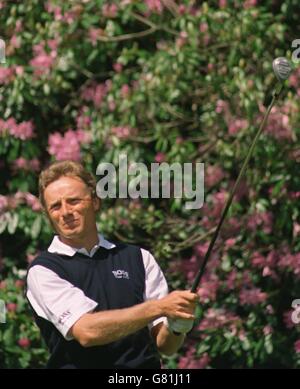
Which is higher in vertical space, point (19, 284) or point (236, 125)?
point (236, 125)

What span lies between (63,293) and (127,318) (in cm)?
26

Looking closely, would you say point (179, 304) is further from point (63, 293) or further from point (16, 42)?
point (16, 42)

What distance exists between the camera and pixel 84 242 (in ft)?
12.3

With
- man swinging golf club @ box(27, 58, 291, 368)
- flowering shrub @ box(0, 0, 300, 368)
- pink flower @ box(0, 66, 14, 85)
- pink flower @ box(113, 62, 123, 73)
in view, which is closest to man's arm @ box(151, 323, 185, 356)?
man swinging golf club @ box(27, 58, 291, 368)

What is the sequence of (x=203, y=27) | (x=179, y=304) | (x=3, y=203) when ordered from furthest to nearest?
(x=3, y=203)
(x=203, y=27)
(x=179, y=304)

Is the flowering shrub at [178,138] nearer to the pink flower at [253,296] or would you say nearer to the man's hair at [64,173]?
the pink flower at [253,296]

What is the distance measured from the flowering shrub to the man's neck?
2096 millimetres

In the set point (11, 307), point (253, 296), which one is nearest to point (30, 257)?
point (11, 307)

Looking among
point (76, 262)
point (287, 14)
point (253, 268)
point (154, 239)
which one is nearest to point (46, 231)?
point (154, 239)

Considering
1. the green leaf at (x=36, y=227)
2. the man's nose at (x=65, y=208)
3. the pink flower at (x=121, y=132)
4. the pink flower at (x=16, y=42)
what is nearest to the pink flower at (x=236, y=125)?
the pink flower at (x=121, y=132)

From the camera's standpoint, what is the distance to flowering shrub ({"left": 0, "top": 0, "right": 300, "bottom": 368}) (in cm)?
589

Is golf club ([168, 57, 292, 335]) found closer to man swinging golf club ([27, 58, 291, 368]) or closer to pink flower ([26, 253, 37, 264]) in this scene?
man swinging golf club ([27, 58, 291, 368])

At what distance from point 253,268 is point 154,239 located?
573 mm

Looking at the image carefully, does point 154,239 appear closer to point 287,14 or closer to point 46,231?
point 46,231
